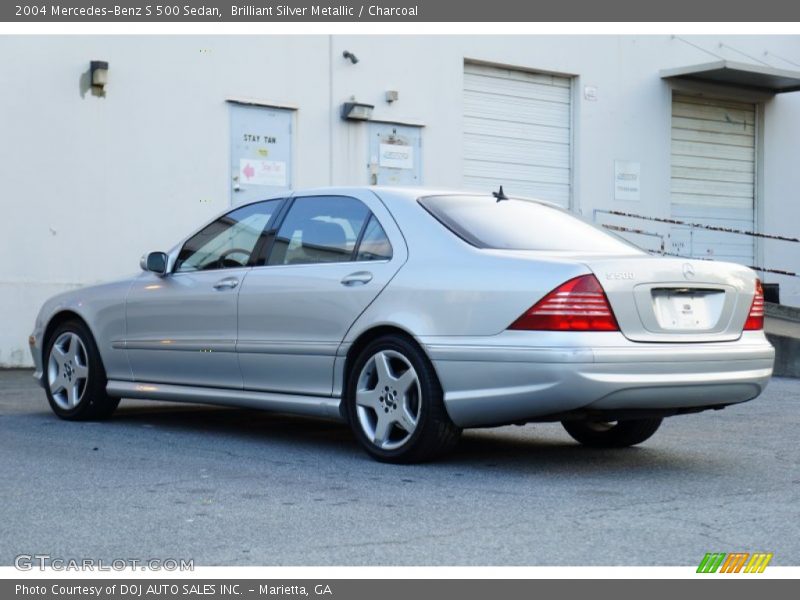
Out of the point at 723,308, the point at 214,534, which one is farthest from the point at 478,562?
the point at 723,308

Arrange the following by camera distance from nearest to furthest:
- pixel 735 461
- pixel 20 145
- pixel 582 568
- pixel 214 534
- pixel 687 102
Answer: pixel 582 568
pixel 214 534
pixel 735 461
pixel 20 145
pixel 687 102

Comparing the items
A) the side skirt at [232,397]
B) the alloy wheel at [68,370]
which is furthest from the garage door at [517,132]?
the side skirt at [232,397]

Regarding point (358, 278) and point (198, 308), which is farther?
point (198, 308)

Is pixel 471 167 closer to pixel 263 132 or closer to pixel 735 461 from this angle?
pixel 263 132

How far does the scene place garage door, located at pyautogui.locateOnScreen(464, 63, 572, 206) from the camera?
1777cm

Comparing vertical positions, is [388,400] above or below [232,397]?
above

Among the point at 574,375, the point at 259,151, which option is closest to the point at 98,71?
the point at 259,151

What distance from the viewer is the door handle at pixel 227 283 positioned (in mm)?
7711

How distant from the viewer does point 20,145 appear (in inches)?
541

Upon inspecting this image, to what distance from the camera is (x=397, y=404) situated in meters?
6.64

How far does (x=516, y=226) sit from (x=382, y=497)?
185 cm

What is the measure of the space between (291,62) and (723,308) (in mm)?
10109

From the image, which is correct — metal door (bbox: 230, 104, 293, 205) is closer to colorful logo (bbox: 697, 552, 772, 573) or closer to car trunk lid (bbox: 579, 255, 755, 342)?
Result: car trunk lid (bbox: 579, 255, 755, 342)

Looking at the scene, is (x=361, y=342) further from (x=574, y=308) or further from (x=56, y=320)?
(x=56, y=320)
